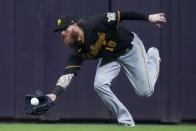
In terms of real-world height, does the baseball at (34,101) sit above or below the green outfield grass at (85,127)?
above

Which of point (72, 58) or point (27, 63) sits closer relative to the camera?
point (72, 58)

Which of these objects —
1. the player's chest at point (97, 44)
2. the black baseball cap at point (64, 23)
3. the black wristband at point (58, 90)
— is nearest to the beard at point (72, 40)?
the black baseball cap at point (64, 23)

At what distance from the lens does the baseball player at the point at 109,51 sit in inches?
319

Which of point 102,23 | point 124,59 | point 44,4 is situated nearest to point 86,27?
point 102,23

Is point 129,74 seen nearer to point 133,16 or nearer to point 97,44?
point 97,44

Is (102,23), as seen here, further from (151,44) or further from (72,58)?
(151,44)

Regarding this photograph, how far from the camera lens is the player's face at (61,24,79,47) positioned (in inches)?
311

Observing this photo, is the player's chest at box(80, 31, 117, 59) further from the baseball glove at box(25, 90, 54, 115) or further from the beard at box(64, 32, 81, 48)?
the baseball glove at box(25, 90, 54, 115)

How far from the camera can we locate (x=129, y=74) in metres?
9.15

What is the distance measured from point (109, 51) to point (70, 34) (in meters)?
0.93

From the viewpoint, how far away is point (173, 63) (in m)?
11.1

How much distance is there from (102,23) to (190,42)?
2973 millimetres

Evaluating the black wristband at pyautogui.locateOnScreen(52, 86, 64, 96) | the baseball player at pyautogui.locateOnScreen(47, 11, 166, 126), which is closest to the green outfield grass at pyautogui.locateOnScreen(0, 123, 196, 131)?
the baseball player at pyautogui.locateOnScreen(47, 11, 166, 126)

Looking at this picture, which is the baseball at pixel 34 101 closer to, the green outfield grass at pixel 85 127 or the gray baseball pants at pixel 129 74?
the gray baseball pants at pixel 129 74
